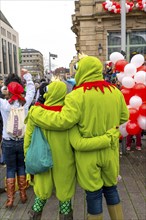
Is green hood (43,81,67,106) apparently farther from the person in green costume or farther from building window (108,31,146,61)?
building window (108,31,146,61)

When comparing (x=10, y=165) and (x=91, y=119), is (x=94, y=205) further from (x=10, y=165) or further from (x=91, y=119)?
(x=10, y=165)

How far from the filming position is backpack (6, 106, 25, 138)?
3.33 m

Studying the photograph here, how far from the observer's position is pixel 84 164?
2.36 metres

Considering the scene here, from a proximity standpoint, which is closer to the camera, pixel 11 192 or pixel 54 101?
pixel 54 101

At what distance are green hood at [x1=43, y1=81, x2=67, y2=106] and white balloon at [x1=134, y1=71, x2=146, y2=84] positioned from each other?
6.90ft

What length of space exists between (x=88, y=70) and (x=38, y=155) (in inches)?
35.3

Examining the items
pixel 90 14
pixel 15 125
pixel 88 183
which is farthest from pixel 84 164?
pixel 90 14

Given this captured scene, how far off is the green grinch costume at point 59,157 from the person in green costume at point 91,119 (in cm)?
8

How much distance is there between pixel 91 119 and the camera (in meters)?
2.28

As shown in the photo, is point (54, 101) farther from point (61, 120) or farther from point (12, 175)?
point (12, 175)

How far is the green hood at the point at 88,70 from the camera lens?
233 centimetres

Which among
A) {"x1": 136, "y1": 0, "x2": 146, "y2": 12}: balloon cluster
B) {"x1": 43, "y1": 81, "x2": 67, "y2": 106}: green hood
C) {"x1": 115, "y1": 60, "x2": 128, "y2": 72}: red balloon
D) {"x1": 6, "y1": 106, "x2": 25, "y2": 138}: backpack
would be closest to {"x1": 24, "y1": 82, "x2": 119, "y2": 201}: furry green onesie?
{"x1": 43, "y1": 81, "x2": 67, "y2": 106}: green hood

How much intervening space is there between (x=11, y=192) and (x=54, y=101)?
5.34 ft

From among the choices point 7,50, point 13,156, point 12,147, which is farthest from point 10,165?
point 7,50
